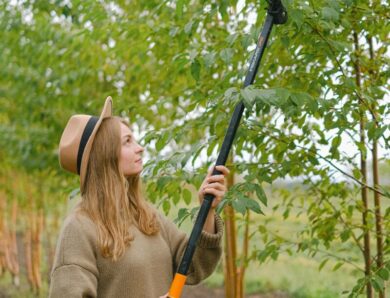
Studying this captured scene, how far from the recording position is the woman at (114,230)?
2.06 metres

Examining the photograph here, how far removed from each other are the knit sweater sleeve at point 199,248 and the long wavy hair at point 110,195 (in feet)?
0.29

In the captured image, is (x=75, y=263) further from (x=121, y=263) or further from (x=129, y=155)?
(x=129, y=155)

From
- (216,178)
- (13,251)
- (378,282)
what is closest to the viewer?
(216,178)

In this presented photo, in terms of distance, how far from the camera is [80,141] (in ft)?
7.30

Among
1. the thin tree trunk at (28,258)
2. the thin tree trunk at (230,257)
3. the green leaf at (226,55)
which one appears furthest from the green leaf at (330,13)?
the thin tree trunk at (28,258)

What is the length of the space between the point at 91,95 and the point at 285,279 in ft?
10.3

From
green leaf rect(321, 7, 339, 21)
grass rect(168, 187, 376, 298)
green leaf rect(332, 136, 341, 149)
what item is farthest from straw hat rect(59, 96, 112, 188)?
grass rect(168, 187, 376, 298)

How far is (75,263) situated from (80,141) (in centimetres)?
40

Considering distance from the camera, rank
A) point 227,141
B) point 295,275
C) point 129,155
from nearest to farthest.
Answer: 1. point 227,141
2. point 129,155
3. point 295,275

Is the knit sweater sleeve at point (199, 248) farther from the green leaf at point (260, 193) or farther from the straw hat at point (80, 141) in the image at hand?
the straw hat at point (80, 141)

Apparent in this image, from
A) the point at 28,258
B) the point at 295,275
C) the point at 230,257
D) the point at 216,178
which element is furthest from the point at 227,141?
the point at 28,258

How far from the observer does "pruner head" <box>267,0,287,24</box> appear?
1.98m

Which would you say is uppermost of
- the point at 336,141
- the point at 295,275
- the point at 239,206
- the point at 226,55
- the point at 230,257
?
the point at 226,55

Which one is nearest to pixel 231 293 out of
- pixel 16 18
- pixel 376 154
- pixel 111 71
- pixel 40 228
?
pixel 111 71
